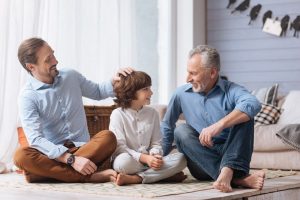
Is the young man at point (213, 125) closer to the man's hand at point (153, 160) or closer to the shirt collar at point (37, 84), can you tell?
the man's hand at point (153, 160)

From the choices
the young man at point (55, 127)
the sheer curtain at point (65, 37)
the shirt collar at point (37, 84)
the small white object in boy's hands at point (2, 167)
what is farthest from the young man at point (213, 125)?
the sheer curtain at point (65, 37)

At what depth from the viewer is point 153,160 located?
3281 millimetres

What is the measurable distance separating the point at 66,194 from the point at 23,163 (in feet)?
1.56

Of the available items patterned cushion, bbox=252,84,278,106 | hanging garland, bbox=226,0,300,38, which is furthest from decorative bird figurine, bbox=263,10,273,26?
patterned cushion, bbox=252,84,278,106

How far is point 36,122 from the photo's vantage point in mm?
3428

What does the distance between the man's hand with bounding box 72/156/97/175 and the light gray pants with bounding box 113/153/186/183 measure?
0.13 meters

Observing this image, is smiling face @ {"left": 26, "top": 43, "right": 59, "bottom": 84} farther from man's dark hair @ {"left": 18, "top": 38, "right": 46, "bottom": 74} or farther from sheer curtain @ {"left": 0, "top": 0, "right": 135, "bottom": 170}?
sheer curtain @ {"left": 0, "top": 0, "right": 135, "bottom": 170}

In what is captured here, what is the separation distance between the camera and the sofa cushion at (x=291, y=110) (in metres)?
4.86

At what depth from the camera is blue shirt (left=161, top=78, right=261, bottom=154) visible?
3266 mm

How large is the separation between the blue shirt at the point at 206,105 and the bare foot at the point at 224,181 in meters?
0.27

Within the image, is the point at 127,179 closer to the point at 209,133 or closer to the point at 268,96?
the point at 209,133

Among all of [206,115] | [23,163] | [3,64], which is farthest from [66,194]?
[3,64]

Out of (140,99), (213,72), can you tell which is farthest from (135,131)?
(213,72)

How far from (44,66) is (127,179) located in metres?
0.78
